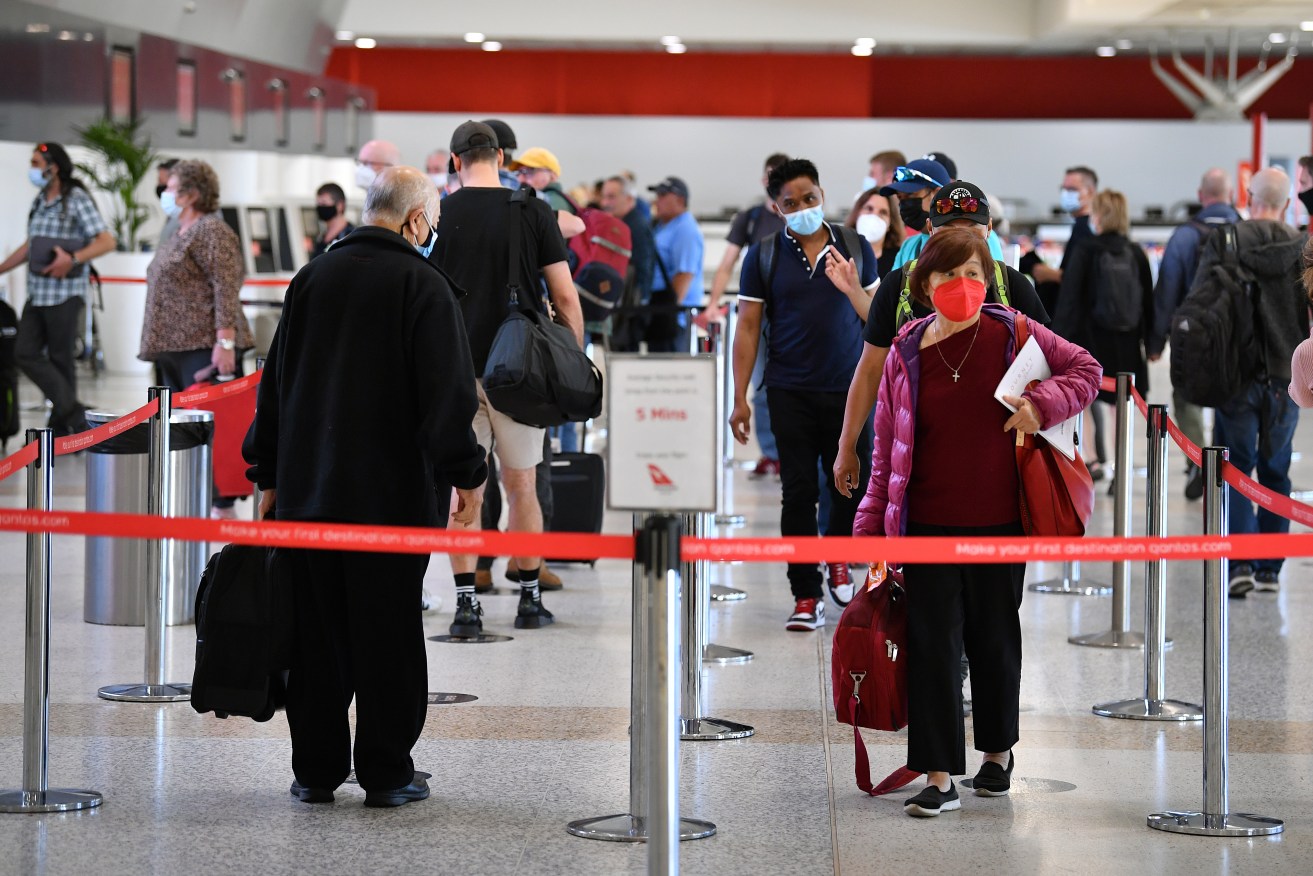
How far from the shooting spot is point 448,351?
4.25 m

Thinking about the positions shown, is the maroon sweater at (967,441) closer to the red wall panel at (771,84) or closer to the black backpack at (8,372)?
the black backpack at (8,372)

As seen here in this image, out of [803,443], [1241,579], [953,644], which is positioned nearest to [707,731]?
[953,644]

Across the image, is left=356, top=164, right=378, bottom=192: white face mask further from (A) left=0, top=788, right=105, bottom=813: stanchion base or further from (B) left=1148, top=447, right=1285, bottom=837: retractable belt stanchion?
(B) left=1148, top=447, right=1285, bottom=837: retractable belt stanchion

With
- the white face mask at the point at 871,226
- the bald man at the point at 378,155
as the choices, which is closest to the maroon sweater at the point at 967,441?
the white face mask at the point at 871,226

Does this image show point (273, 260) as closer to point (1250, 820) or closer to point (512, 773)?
point (512, 773)

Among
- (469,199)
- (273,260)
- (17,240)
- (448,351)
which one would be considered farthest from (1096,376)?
(17,240)

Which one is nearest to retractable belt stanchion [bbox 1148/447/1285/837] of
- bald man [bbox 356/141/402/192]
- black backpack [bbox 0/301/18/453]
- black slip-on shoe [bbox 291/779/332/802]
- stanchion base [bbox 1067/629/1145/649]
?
black slip-on shoe [bbox 291/779/332/802]

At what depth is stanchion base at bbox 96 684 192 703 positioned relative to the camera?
5.39 metres

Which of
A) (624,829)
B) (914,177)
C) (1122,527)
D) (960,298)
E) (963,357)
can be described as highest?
(914,177)

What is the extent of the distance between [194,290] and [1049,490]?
485cm

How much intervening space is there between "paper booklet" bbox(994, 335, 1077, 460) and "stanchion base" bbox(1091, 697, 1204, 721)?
4.61 feet

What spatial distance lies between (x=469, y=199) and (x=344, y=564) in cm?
216

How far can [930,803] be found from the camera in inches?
169

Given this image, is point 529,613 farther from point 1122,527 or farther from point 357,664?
point 357,664
